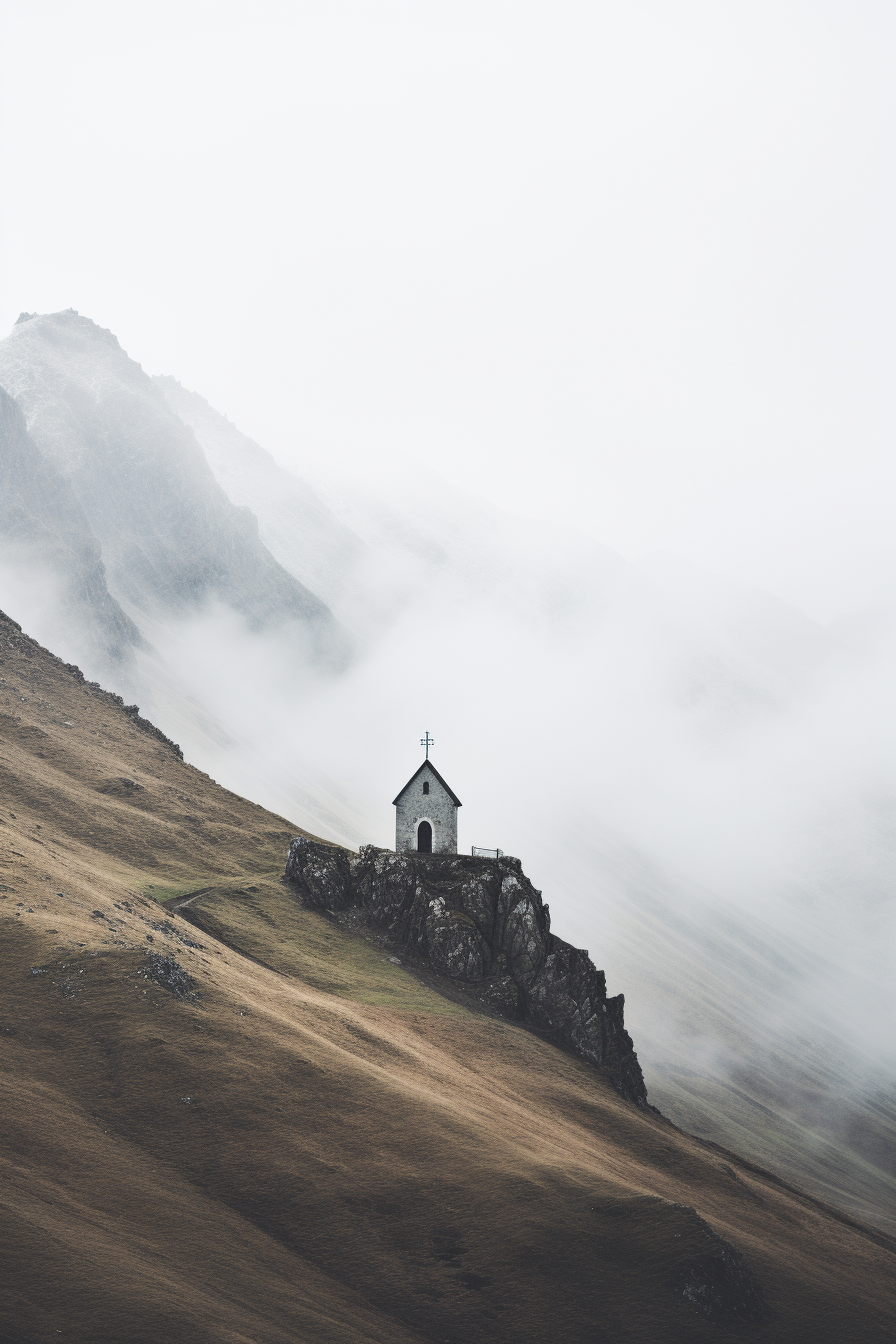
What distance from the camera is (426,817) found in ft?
317

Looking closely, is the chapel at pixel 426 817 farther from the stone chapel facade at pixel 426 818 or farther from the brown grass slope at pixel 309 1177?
the brown grass slope at pixel 309 1177

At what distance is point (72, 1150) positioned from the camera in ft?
128

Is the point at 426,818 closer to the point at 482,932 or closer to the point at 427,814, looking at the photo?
the point at 427,814

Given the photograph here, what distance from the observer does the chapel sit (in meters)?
96.1

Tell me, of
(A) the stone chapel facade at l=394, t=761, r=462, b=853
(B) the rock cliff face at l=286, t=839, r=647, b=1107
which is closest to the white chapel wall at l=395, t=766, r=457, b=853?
(A) the stone chapel facade at l=394, t=761, r=462, b=853

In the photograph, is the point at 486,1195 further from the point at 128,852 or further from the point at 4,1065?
the point at 128,852

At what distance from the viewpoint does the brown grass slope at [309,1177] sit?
34688mm

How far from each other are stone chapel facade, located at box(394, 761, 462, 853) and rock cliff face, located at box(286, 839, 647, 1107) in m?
1.83

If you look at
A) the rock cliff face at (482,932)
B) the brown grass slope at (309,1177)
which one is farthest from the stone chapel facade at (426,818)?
the brown grass slope at (309,1177)

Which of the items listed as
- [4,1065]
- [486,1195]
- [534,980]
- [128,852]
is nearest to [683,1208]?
[486,1195]

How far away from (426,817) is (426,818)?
0.33ft

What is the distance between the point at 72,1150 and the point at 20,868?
28.8m

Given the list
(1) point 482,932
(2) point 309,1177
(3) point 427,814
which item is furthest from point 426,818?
(2) point 309,1177

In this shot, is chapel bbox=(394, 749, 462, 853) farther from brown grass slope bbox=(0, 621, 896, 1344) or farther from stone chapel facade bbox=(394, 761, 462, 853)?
brown grass slope bbox=(0, 621, 896, 1344)
